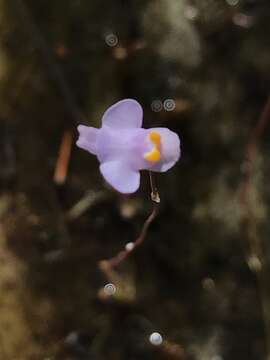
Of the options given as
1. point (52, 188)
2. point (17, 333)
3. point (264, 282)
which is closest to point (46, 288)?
point (17, 333)

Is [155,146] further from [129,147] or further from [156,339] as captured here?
[156,339]

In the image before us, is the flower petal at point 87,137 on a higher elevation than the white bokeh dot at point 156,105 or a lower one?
higher

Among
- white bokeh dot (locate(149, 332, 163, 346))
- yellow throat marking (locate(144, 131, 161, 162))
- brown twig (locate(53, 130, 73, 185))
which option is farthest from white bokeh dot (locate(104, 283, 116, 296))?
yellow throat marking (locate(144, 131, 161, 162))

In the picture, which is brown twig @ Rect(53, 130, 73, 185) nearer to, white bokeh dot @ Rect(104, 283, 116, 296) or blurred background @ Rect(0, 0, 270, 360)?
blurred background @ Rect(0, 0, 270, 360)

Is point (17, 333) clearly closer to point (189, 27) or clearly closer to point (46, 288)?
point (46, 288)

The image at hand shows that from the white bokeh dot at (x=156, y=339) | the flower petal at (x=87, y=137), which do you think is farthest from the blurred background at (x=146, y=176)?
the flower petal at (x=87, y=137)

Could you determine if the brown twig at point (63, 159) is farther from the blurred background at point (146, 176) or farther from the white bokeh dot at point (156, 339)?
the white bokeh dot at point (156, 339)
